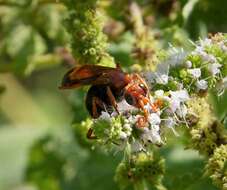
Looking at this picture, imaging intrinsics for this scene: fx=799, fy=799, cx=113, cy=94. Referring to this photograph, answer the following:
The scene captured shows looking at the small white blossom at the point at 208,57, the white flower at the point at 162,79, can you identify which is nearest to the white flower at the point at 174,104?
the white flower at the point at 162,79

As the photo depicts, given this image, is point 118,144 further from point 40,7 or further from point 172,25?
point 40,7

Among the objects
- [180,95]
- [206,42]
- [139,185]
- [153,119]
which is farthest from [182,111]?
[139,185]

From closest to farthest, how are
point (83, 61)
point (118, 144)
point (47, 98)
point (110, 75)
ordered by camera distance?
point (118, 144) → point (110, 75) → point (83, 61) → point (47, 98)

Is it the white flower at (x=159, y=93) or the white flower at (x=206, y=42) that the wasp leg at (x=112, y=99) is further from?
the white flower at (x=206, y=42)

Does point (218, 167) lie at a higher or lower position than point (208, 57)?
lower

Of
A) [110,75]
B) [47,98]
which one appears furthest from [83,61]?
[47,98]

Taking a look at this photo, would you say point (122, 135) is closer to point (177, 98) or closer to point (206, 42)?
point (177, 98)
